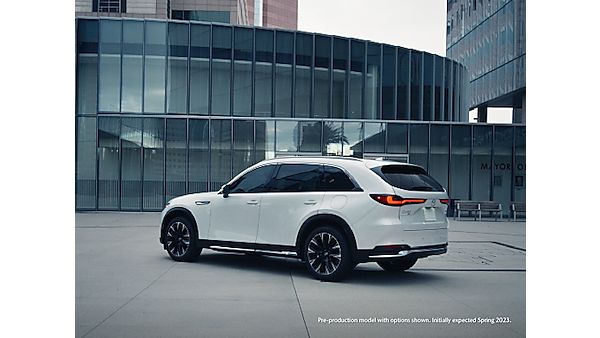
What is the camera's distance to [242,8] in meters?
36.4

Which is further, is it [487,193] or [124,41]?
[124,41]

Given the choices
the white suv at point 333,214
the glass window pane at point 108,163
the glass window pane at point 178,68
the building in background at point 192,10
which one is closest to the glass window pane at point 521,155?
the white suv at point 333,214

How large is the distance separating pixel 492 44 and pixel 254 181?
3.39m

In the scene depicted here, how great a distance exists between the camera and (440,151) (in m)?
16.8

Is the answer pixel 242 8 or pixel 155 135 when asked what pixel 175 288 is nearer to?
pixel 155 135

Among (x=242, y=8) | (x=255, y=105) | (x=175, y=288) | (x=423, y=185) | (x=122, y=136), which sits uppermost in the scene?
(x=242, y=8)

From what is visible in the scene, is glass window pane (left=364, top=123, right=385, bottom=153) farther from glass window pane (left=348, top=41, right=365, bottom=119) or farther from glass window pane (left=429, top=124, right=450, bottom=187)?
glass window pane (left=429, top=124, right=450, bottom=187)

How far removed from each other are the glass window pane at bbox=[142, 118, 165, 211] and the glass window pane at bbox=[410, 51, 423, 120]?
6.25m

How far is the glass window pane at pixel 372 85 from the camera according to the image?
1611cm

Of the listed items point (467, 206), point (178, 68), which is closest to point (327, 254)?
point (467, 206)

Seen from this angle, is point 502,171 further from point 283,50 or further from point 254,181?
point 283,50

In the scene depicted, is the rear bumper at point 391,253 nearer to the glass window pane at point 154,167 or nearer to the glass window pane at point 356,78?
the glass window pane at point 154,167
